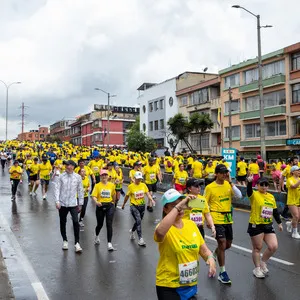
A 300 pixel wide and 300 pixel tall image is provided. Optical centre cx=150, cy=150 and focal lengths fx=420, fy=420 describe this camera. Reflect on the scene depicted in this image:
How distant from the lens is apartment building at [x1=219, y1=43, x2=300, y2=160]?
35.3 m

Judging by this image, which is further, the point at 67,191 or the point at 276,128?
the point at 276,128

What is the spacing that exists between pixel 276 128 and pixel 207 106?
37.7 feet

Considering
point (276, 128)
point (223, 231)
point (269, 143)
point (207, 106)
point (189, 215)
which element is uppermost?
point (207, 106)

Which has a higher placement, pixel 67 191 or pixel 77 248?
pixel 67 191

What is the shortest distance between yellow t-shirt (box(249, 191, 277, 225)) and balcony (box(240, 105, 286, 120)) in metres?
30.8

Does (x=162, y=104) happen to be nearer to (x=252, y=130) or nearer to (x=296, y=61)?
(x=252, y=130)

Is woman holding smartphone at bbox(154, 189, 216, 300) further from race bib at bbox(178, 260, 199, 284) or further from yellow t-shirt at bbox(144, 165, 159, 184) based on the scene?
yellow t-shirt at bbox(144, 165, 159, 184)

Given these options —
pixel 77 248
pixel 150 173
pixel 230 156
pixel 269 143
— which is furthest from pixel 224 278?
pixel 269 143

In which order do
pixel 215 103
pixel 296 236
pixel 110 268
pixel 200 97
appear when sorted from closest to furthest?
1. pixel 110 268
2. pixel 296 236
3. pixel 215 103
4. pixel 200 97

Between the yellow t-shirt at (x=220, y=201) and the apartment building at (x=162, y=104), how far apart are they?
4659 cm

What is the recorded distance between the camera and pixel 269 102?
38156 millimetres

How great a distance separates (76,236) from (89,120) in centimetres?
8734

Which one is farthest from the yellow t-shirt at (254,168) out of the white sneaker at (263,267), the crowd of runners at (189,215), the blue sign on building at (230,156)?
the white sneaker at (263,267)

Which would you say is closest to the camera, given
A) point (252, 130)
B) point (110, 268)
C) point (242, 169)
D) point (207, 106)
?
point (110, 268)
